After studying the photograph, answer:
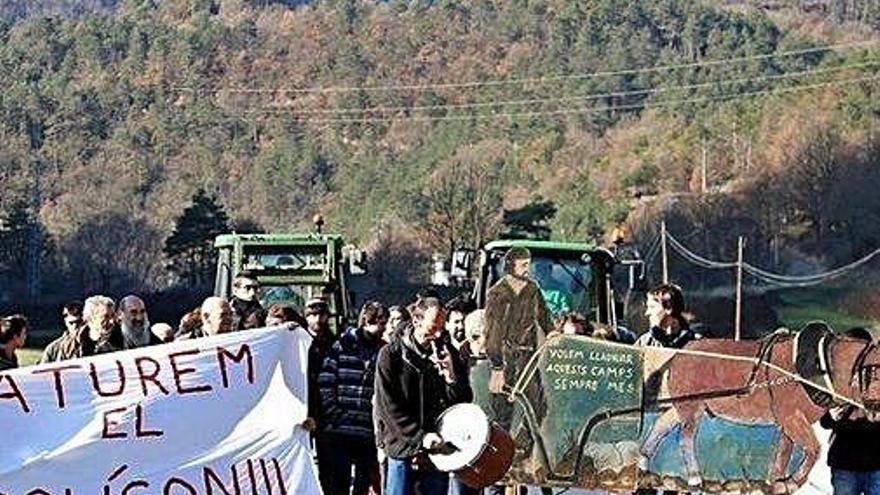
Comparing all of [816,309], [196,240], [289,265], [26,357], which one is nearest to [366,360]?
[289,265]

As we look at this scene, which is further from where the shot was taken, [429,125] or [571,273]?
[429,125]

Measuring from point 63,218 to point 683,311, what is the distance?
110 metres

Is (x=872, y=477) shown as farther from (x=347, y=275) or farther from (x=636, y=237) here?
(x=636, y=237)

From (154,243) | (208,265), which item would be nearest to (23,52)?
(154,243)

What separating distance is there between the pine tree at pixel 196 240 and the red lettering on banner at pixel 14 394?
75.8 metres

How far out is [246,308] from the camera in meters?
15.7

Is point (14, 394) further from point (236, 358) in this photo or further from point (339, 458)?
point (339, 458)

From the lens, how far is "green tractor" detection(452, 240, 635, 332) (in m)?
22.4

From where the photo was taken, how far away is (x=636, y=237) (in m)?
88.8

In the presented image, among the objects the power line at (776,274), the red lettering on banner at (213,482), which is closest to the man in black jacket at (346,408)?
the red lettering on banner at (213,482)

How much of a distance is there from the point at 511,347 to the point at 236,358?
211cm

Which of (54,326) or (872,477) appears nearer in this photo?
(872,477)

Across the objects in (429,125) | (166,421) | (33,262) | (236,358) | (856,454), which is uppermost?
(429,125)

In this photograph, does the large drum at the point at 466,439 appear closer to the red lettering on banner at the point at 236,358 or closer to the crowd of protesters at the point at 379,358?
the crowd of protesters at the point at 379,358
